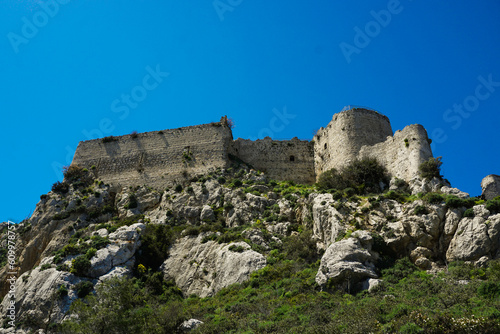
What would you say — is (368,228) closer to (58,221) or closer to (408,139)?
(408,139)

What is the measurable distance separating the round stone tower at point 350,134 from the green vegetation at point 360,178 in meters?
2.42

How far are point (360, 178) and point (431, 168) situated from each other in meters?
4.81

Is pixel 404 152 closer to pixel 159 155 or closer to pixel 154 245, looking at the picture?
pixel 154 245

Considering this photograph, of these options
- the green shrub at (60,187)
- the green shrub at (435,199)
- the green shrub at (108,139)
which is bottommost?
the green shrub at (435,199)

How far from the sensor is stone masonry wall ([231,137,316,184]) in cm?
3997

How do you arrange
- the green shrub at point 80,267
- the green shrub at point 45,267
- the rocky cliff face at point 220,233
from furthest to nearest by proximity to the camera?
the green shrub at point 45,267
the green shrub at point 80,267
the rocky cliff face at point 220,233

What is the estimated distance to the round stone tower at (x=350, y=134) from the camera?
35500 mm

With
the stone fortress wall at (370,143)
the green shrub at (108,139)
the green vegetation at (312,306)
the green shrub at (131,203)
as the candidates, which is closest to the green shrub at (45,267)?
the green vegetation at (312,306)

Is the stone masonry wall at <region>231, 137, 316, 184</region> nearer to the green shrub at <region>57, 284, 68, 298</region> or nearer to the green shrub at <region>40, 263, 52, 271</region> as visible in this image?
the green shrub at <region>40, 263, 52, 271</region>

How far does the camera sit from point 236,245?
2805 cm

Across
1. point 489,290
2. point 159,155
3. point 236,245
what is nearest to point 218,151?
point 159,155

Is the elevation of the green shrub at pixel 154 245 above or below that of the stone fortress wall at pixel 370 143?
below

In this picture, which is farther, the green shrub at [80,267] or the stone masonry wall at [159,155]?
the stone masonry wall at [159,155]

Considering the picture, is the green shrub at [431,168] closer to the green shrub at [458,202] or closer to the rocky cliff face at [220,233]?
the rocky cliff face at [220,233]
